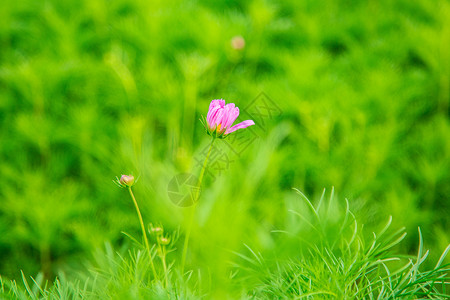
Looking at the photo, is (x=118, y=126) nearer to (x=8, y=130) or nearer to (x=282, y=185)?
(x=8, y=130)

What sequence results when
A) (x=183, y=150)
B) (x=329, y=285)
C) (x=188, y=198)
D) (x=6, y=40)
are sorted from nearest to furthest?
(x=329, y=285) < (x=188, y=198) < (x=183, y=150) < (x=6, y=40)

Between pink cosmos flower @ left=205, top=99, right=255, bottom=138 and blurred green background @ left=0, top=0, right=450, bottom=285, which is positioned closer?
pink cosmos flower @ left=205, top=99, right=255, bottom=138

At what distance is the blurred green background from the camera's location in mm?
753

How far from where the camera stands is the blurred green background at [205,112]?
75 centimetres

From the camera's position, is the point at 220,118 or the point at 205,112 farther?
the point at 205,112

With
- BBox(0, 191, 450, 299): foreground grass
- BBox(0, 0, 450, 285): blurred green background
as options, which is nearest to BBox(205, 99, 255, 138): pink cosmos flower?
BBox(0, 191, 450, 299): foreground grass

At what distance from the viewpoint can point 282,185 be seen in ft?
2.68

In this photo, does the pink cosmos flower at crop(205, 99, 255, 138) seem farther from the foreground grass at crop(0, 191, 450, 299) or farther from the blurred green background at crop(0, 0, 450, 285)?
the blurred green background at crop(0, 0, 450, 285)

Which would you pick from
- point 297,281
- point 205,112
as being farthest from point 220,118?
point 205,112

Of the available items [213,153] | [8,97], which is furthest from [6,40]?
[213,153]

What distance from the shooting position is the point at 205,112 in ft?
2.95

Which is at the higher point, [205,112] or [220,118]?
[220,118]

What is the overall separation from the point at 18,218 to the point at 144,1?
655 millimetres

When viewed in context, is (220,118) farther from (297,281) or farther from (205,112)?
(205,112)
